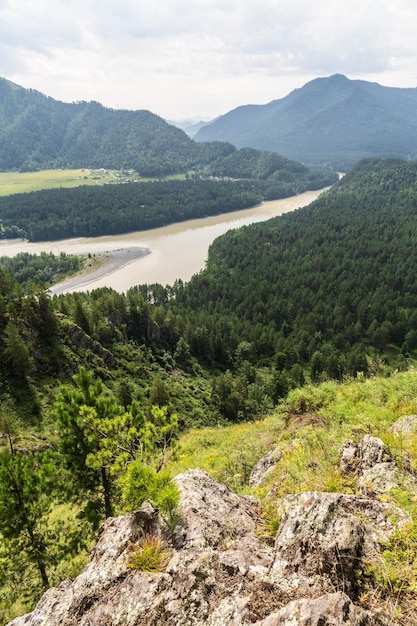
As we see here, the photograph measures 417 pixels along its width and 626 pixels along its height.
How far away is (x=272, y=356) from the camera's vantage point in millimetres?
97000

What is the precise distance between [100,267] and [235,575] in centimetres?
16026

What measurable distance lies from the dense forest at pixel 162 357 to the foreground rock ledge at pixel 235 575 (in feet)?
4.42

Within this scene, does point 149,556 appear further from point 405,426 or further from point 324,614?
point 405,426

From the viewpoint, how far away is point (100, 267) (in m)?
159

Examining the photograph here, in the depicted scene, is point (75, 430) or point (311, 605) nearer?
point (311, 605)

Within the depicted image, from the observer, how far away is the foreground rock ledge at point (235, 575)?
7.52 m

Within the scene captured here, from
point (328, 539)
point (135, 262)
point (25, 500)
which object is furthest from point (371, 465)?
point (135, 262)

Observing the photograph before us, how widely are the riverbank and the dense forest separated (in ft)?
104

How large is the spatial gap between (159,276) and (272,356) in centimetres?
7086

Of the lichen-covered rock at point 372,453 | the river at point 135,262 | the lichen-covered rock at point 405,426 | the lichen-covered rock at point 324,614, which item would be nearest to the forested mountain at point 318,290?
the river at point 135,262

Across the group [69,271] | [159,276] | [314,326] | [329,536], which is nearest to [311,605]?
[329,536]

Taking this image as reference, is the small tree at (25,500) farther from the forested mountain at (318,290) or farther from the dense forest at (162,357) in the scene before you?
the forested mountain at (318,290)

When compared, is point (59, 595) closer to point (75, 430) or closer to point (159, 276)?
point (75, 430)

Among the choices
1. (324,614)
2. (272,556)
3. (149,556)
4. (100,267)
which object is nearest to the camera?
(324,614)
